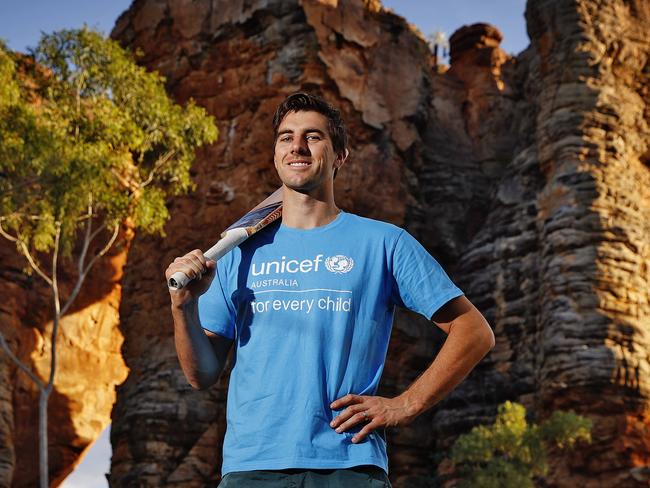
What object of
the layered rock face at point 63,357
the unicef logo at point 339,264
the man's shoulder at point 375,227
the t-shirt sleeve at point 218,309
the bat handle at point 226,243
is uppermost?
the layered rock face at point 63,357

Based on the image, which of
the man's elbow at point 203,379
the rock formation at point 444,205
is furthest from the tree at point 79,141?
the man's elbow at point 203,379

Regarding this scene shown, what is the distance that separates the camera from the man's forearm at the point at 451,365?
272 cm

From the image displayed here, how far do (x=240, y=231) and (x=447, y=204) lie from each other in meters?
22.1

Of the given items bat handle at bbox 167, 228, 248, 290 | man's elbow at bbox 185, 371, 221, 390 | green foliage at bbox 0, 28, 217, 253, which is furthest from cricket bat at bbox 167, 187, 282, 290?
green foliage at bbox 0, 28, 217, 253

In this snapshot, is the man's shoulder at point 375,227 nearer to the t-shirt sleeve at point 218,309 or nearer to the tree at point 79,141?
the t-shirt sleeve at point 218,309

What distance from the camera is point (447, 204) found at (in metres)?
24.7

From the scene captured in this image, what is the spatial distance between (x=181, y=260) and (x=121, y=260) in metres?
25.3

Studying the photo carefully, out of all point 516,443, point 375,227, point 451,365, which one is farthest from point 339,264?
point 516,443

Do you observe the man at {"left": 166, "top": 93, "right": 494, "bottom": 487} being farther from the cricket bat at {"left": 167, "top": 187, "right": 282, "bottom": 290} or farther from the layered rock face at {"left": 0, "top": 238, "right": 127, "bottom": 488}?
the layered rock face at {"left": 0, "top": 238, "right": 127, "bottom": 488}

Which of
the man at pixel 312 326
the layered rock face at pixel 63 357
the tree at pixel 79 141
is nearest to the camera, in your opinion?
the man at pixel 312 326

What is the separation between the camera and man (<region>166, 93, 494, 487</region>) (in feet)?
8.49

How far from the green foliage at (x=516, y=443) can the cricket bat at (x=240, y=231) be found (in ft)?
45.8

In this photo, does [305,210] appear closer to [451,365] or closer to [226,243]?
[226,243]

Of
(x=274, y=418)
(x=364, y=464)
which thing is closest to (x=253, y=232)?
(x=274, y=418)
